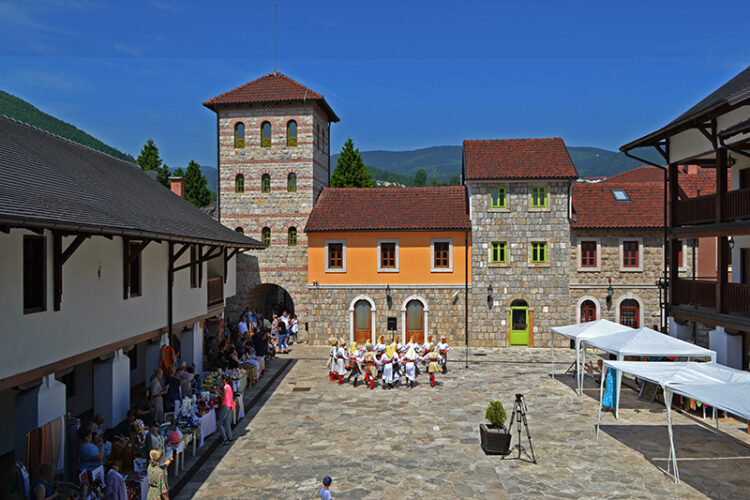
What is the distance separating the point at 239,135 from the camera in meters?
27.7

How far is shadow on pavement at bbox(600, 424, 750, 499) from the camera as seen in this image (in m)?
10.3

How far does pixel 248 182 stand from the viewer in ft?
90.4

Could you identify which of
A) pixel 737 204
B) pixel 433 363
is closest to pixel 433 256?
pixel 433 363

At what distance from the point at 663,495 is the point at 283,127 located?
22388mm

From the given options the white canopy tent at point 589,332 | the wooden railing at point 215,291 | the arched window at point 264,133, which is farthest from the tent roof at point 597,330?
the arched window at point 264,133

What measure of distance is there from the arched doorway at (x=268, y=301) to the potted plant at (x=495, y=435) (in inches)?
702

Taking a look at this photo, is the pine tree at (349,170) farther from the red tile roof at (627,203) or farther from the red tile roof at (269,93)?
the red tile roof at (627,203)

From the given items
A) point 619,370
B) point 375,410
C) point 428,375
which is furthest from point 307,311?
point 619,370

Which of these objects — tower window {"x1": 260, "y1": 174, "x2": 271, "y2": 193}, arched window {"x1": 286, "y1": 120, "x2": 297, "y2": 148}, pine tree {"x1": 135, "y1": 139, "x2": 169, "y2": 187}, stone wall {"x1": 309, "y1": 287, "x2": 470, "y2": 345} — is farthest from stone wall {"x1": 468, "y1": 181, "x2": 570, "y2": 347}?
pine tree {"x1": 135, "y1": 139, "x2": 169, "y2": 187}

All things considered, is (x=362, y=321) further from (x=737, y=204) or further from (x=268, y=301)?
(x=737, y=204)

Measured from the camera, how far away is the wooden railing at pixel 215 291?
2048 centimetres

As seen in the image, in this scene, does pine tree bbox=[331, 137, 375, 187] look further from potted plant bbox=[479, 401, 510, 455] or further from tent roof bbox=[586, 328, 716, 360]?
potted plant bbox=[479, 401, 510, 455]

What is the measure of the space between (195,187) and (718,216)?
1931 inches

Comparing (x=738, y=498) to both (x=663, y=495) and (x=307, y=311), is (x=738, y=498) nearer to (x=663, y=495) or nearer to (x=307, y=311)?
(x=663, y=495)
